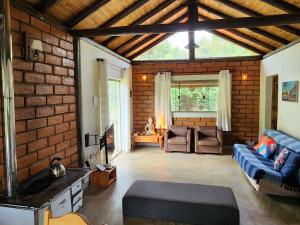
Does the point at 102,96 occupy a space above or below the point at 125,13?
below

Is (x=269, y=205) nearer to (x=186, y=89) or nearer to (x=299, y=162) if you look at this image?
(x=299, y=162)

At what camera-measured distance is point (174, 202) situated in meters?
2.64

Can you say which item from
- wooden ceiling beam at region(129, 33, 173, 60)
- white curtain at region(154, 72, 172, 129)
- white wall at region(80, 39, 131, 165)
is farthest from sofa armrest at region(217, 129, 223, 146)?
white wall at region(80, 39, 131, 165)

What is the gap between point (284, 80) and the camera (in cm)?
458

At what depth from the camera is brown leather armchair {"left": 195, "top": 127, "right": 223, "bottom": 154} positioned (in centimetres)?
577

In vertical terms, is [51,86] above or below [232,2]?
below

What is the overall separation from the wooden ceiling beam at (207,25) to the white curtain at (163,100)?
9.74 feet

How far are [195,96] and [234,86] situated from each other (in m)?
1.02

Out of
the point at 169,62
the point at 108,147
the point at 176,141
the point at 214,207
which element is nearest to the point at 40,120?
the point at 108,147

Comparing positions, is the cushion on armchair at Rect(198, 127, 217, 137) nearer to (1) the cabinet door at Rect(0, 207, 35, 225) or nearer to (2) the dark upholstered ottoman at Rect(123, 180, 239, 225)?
(2) the dark upholstered ottoman at Rect(123, 180, 239, 225)

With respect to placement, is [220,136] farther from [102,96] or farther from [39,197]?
[39,197]

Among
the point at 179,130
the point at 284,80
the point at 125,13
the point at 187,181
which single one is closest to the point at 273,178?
the point at 187,181

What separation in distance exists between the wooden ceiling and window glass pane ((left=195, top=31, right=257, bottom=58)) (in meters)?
0.23

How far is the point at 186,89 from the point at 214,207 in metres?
4.33
